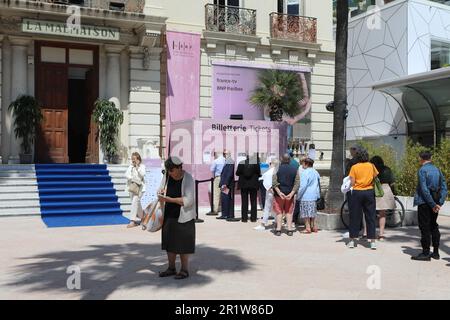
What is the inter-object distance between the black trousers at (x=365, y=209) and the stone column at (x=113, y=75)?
10952 mm

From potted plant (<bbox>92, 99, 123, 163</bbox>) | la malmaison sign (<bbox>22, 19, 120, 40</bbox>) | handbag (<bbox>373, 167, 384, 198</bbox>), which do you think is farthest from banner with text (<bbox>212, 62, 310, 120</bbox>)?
handbag (<bbox>373, 167, 384, 198</bbox>)

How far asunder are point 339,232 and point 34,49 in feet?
39.0

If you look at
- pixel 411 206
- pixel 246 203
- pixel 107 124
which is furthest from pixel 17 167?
pixel 411 206

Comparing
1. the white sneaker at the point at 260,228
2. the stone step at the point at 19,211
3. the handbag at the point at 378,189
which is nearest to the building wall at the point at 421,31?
the white sneaker at the point at 260,228

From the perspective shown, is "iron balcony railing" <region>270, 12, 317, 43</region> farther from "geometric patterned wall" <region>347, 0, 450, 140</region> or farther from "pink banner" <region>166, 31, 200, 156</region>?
"geometric patterned wall" <region>347, 0, 450, 140</region>

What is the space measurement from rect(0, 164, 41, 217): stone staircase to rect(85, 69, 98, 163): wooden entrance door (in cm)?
273

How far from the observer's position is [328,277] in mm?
6781

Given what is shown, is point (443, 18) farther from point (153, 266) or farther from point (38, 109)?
point (153, 266)

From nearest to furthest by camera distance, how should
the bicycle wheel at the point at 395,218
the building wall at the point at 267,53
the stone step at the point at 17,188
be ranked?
the bicycle wheel at the point at 395,218
the stone step at the point at 17,188
the building wall at the point at 267,53

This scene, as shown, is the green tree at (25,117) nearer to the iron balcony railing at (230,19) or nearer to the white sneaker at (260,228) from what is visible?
the iron balcony railing at (230,19)

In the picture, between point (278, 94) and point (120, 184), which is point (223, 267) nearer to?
point (120, 184)

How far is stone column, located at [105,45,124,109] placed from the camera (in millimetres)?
17766

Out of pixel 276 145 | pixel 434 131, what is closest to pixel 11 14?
pixel 276 145

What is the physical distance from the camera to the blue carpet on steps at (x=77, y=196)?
1255 cm
